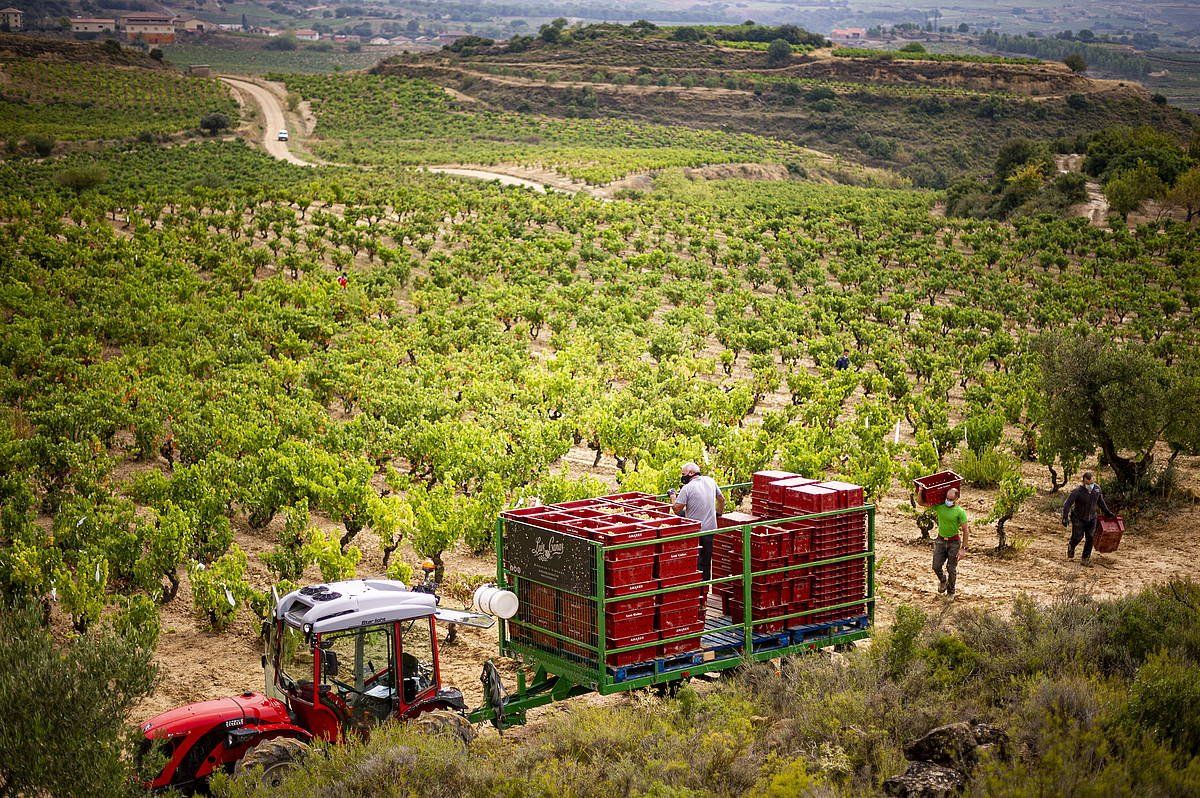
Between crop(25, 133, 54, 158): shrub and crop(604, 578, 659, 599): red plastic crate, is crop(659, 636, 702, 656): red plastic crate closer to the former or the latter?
crop(604, 578, 659, 599): red plastic crate

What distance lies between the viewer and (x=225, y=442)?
1864cm

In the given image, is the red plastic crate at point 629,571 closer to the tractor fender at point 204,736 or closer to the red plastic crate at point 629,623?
the red plastic crate at point 629,623

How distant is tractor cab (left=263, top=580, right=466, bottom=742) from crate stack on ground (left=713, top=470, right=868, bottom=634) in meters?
3.45

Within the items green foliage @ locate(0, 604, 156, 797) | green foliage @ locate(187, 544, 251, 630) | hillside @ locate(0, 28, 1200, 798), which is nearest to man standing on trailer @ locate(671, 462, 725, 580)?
hillside @ locate(0, 28, 1200, 798)

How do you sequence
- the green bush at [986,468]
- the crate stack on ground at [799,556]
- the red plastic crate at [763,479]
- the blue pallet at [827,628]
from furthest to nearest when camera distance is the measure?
the green bush at [986,468], the red plastic crate at [763,479], the blue pallet at [827,628], the crate stack on ground at [799,556]

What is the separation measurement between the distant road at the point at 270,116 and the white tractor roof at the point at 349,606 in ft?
229

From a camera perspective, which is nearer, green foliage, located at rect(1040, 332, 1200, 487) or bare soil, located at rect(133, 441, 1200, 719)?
bare soil, located at rect(133, 441, 1200, 719)

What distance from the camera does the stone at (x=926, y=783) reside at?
27.3 ft

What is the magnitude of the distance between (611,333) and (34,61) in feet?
311

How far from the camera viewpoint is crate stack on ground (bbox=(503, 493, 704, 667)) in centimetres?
981

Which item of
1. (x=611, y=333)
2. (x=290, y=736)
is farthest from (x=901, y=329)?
(x=290, y=736)

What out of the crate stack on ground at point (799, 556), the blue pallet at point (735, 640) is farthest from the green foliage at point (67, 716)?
the crate stack on ground at point (799, 556)

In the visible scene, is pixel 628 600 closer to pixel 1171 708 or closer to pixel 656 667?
pixel 656 667

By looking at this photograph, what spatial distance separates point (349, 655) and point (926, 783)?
15.9ft
